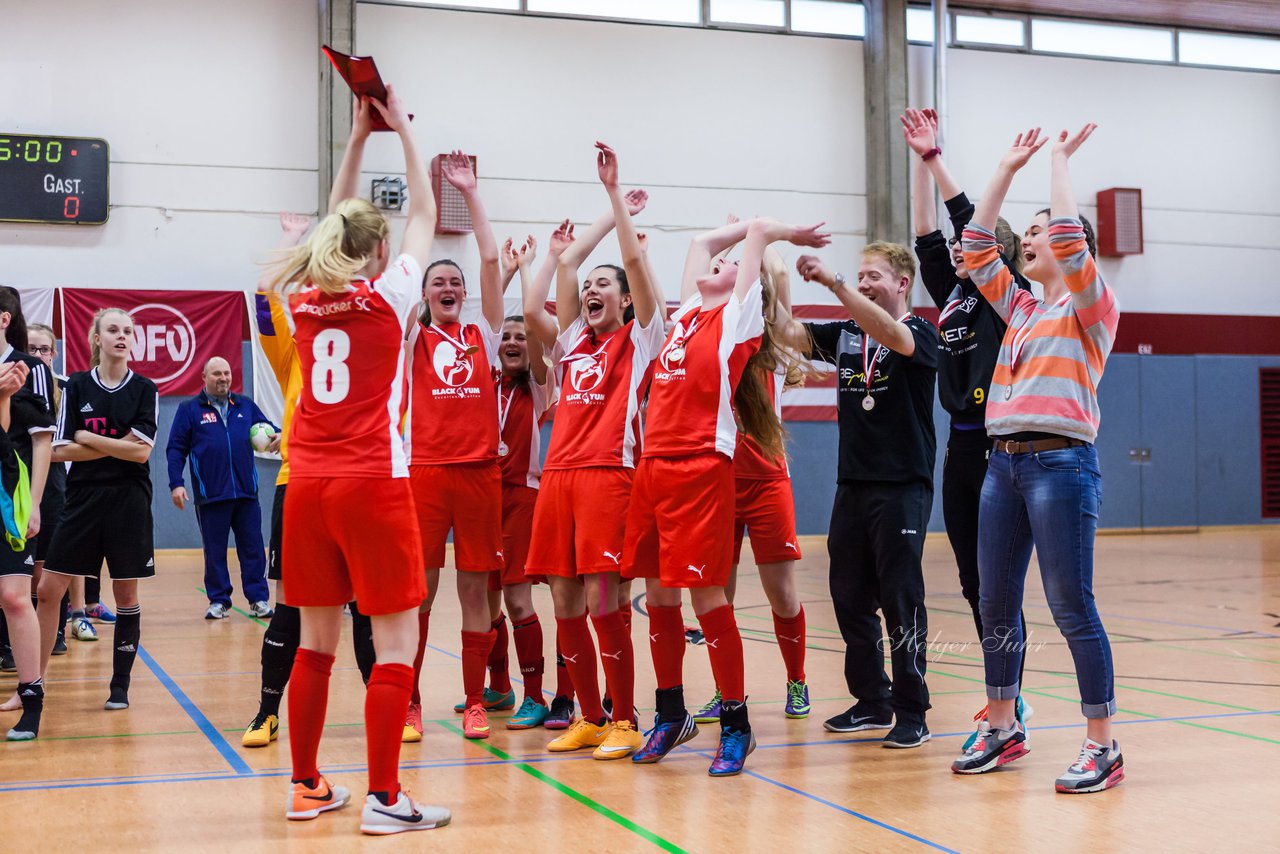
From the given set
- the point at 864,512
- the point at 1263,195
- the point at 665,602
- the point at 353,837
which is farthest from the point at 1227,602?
the point at 1263,195

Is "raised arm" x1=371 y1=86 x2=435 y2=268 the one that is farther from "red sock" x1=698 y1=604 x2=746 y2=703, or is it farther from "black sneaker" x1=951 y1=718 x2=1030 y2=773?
"black sneaker" x1=951 y1=718 x2=1030 y2=773

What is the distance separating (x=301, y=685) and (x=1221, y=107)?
17.6 meters

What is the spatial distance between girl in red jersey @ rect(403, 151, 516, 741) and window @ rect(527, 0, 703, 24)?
1095 centimetres

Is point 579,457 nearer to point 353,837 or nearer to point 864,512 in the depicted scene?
point 864,512

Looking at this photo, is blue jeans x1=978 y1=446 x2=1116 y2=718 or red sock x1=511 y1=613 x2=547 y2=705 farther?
red sock x1=511 y1=613 x2=547 y2=705

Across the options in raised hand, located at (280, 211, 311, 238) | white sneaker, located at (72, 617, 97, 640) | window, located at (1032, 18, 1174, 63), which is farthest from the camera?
window, located at (1032, 18, 1174, 63)

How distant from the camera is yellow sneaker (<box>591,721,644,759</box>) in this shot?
4.20 meters

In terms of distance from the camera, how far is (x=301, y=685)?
3395 millimetres

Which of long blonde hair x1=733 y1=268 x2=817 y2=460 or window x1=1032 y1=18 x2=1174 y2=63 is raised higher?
window x1=1032 y1=18 x2=1174 y2=63

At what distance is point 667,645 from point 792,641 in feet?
3.21

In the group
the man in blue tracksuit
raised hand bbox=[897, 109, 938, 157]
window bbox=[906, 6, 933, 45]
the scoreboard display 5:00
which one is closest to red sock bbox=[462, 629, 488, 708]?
raised hand bbox=[897, 109, 938, 157]

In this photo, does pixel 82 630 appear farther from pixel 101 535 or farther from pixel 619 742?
pixel 619 742

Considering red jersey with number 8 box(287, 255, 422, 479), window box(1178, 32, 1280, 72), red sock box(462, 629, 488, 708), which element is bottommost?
red sock box(462, 629, 488, 708)

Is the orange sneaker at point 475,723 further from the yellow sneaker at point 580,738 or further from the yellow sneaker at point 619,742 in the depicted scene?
the yellow sneaker at point 619,742
